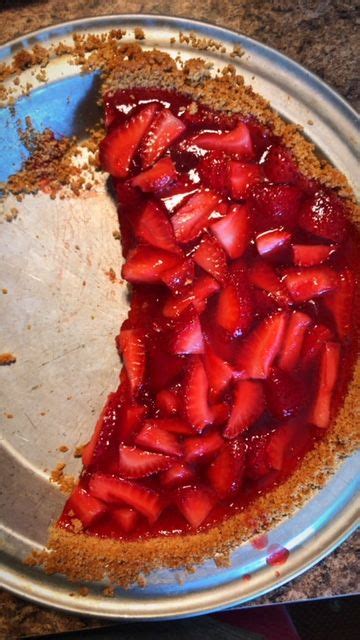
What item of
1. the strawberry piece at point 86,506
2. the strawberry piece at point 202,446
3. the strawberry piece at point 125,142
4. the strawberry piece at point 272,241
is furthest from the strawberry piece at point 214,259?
the strawberry piece at point 86,506

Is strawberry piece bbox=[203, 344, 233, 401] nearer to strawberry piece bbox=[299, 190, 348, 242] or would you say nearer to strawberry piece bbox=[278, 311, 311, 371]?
strawberry piece bbox=[278, 311, 311, 371]

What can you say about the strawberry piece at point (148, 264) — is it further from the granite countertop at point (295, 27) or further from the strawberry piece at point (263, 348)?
the granite countertop at point (295, 27)

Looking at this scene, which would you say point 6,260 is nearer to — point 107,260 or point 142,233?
point 107,260

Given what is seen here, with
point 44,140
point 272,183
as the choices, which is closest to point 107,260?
point 44,140

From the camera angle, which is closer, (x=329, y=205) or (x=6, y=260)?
(x=329, y=205)

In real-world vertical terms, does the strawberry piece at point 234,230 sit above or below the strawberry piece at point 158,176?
below

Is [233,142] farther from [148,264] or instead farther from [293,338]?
[293,338]

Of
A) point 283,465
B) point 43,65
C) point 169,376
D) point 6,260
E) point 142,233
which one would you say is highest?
point 43,65
